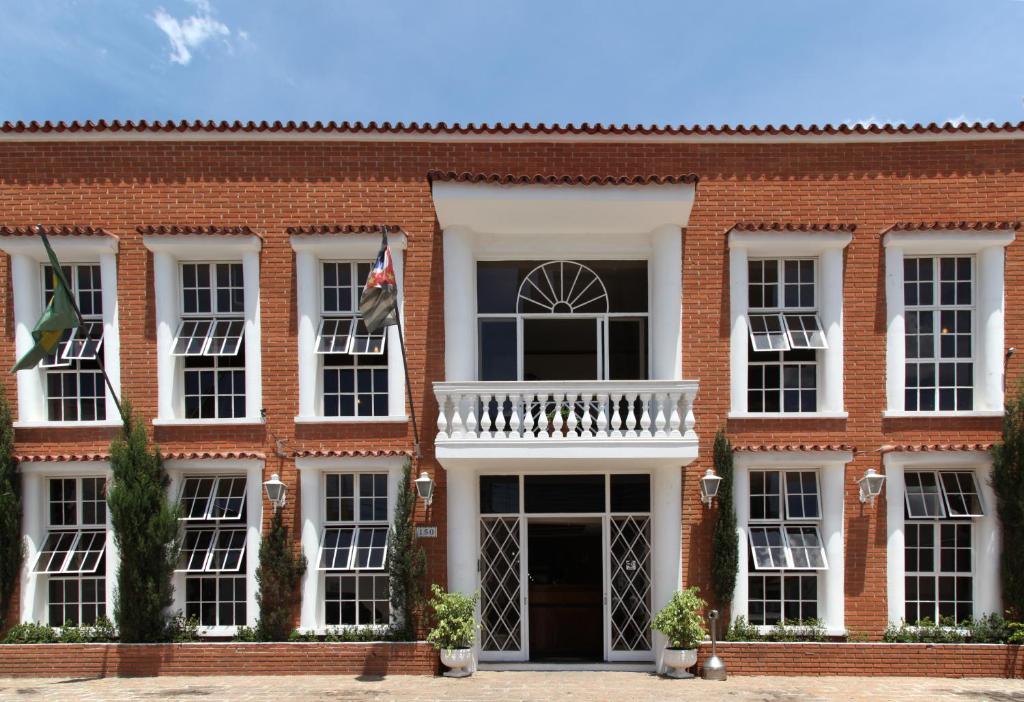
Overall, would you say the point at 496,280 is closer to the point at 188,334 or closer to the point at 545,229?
the point at 545,229

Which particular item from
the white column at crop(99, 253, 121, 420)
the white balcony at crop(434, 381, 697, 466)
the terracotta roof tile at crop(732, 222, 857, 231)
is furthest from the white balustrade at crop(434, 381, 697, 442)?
the white column at crop(99, 253, 121, 420)

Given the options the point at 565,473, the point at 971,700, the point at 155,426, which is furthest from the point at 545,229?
the point at 971,700

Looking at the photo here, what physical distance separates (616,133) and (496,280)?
9.61 ft

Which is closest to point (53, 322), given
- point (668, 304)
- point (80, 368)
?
point (80, 368)

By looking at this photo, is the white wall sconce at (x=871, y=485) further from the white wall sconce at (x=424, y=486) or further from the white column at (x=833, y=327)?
the white wall sconce at (x=424, y=486)

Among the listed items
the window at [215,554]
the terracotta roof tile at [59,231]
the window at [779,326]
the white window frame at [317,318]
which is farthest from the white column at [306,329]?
the window at [779,326]

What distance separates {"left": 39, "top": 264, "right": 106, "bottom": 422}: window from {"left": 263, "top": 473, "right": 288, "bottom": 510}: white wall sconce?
2950mm

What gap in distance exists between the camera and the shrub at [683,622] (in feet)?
34.6

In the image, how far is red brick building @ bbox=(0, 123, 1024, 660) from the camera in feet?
37.0

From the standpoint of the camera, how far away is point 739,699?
31.7 ft

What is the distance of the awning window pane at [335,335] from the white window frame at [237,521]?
1958 millimetres

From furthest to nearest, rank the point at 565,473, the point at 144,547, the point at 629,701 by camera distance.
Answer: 1. the point at 565,473
2. the point at 144,547
3. the point at 629,701

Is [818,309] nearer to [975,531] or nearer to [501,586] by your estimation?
[975,531]

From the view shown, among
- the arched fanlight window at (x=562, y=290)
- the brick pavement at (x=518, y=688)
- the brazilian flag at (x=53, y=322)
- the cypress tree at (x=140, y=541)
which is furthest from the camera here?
the arched fanlight window at (x=562, y=290)
